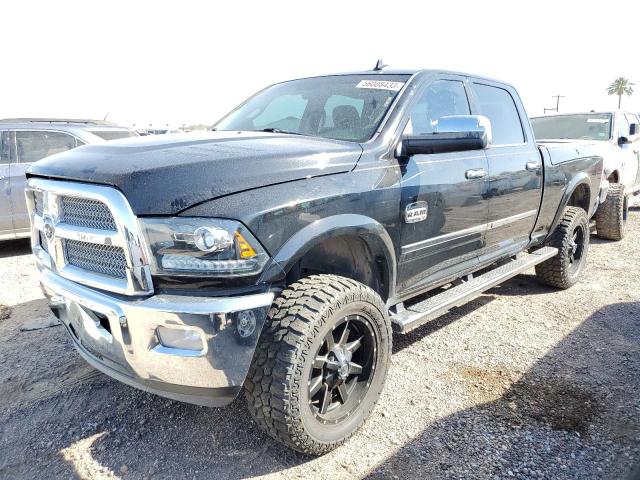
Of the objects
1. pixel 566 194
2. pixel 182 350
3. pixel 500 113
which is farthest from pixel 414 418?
pixel 566 194

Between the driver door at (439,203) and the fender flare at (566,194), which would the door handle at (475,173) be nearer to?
the driver door at (439,203)

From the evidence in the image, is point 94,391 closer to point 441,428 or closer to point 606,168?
point 441,428

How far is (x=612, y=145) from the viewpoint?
23.9ft

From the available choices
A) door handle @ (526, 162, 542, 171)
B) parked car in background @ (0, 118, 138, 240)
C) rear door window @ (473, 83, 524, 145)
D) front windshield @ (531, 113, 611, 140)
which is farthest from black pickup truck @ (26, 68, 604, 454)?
front windshield @ (531, 113, 611, 140)

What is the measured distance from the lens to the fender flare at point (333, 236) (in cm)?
220

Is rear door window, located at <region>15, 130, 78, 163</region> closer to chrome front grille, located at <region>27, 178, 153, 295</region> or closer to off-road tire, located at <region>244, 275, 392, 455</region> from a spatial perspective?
chrome front grille, located at <region>27, 178, 153, 295</region>

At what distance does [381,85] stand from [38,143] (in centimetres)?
535

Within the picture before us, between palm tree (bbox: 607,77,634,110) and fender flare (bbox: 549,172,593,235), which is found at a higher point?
palm tree (bbox: 607,77,634,110)

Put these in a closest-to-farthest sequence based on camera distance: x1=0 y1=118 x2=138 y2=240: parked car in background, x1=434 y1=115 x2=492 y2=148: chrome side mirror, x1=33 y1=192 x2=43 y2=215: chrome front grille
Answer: x1=33 y1=192 x2=43 y2=215: chrome front grille
x1=434 y1=115 x2=492 y2=148: chrome side mirror
x1=0 y1=118 x2=138 y2=240: parked car in background

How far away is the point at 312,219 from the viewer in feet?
7.63

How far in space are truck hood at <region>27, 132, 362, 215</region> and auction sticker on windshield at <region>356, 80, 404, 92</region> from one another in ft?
2.20

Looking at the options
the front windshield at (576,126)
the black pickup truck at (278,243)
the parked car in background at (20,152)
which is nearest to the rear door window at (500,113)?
the black pickup truck at (278,243)

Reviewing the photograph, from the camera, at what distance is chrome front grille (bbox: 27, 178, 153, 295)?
203cm

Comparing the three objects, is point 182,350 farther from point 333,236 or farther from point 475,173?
point 475,173
